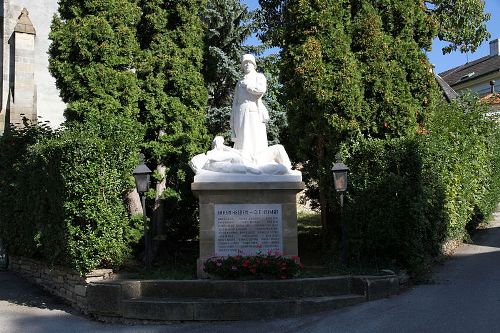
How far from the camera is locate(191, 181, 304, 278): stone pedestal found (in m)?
8.17

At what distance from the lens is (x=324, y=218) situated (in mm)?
11281

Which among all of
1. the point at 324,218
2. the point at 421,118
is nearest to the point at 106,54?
the point at 324,218

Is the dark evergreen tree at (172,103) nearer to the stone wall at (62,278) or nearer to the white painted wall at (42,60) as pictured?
the stone wall at (62,278)

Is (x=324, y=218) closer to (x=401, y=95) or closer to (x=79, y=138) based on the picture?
(x=401, y=95)

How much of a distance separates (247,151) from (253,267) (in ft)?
7.30

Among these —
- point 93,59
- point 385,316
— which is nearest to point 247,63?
point 93,59

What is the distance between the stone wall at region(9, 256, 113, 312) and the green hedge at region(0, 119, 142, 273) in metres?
0.21

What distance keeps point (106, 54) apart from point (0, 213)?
15.8 feet

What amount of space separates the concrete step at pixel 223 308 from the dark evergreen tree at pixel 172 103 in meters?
3.78

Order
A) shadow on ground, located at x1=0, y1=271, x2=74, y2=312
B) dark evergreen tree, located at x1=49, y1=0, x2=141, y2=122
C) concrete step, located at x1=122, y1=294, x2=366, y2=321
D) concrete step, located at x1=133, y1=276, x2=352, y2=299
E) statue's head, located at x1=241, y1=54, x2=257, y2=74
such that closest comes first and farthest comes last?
concrete step, located at x1=122, y1=294, x2=366, y2=321
concrete step, located at x1=133, y1=276, x2=352, y2=299
shadow on ground, located at x1=0, y1=271, x2=74, y2=312
statue's head, located at x1=241, y1=54, x2=257, y2=74
dark evergreen tree, located at x1=49, y1=0, x2=141, y2=122

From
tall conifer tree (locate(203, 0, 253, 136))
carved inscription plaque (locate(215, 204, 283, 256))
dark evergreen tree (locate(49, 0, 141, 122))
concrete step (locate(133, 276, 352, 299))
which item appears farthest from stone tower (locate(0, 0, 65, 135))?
concrete step (locate(133, 276, 352, 299))

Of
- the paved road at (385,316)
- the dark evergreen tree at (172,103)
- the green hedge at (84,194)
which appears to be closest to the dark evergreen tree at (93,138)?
the green hedge at (84,194)

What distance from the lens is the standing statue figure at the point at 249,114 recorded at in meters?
8.97

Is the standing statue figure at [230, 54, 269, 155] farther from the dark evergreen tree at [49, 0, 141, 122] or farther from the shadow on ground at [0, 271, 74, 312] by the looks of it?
the shadow on ground at [0, 271, 74, 312]
